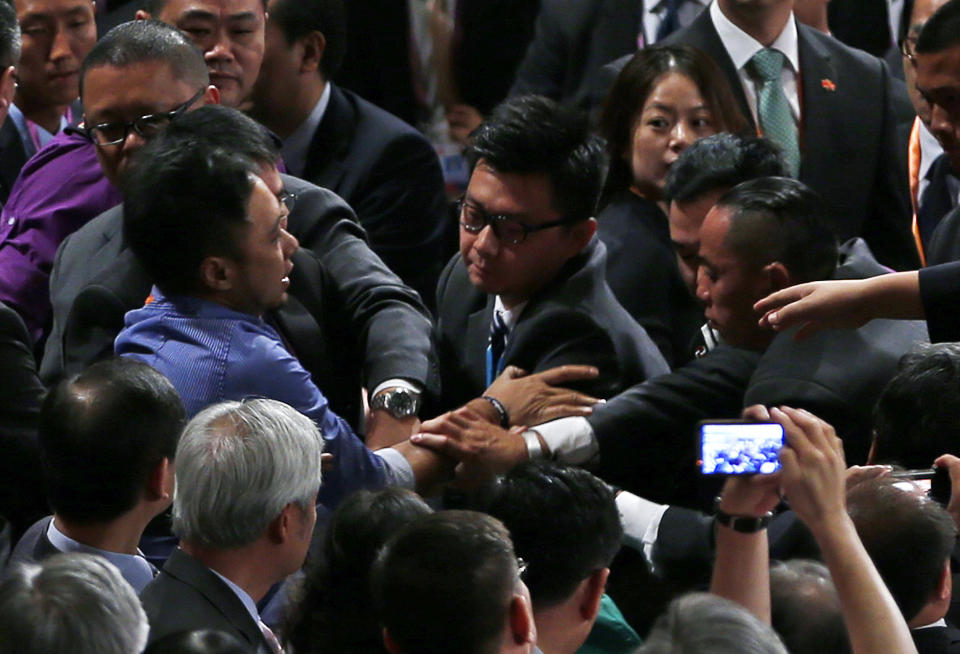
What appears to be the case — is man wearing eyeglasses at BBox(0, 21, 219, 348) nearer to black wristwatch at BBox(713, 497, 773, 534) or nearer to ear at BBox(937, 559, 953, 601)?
black wristwatch at BBox(713, 497, 773, 534)

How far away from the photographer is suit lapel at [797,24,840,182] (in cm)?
524

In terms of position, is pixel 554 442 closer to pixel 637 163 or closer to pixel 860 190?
pixel 637 163

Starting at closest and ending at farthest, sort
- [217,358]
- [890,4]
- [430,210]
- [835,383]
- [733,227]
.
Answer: [217,358] < [835,383] < [733,227] < [430,210] < [890,4]

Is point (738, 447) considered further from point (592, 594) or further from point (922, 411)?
point (922, 411)

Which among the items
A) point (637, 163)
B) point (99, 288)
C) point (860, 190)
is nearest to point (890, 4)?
point (860, 190)

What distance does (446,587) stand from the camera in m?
2.37

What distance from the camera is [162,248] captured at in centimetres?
321

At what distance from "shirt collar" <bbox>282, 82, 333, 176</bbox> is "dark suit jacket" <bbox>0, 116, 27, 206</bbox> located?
31.3 inches

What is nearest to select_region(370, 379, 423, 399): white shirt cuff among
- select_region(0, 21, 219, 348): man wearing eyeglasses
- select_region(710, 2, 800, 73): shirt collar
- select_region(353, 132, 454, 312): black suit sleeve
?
select_region(0, 21, 219, 348): man wearing eyeglasses

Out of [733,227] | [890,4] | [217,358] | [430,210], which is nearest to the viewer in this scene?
[217,358]

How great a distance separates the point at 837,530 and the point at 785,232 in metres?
1.15

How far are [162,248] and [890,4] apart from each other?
4.01 meters

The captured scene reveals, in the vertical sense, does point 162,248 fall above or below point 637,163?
above

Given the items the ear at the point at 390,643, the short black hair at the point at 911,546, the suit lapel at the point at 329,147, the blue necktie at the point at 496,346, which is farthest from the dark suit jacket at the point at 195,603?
the suit lapel at the point at 329,147
